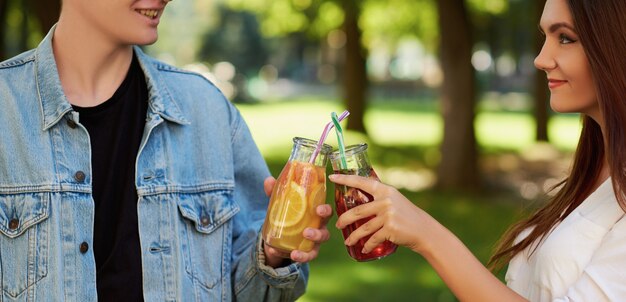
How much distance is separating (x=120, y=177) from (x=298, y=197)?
0.59 m

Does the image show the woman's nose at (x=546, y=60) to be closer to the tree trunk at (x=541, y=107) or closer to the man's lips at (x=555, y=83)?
the man's lips at (x=555, y=83)

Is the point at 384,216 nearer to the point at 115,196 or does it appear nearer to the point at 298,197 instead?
the point at 298,197

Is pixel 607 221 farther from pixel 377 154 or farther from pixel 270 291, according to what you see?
pixel 377 154

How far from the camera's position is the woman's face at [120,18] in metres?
2.62

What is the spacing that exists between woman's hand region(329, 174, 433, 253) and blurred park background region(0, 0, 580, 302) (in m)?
1.19

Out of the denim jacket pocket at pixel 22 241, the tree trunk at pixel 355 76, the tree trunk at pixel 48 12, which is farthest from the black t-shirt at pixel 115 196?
the tree trunk at pixel 355 76

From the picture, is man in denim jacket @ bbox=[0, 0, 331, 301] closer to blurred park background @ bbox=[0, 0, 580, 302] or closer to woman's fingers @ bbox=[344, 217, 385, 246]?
woman's fingers @ bbox=[344, 217, 385, 246]

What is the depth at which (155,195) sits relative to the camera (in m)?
2.68

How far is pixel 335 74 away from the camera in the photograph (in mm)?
53531

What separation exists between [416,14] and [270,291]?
22700 mm

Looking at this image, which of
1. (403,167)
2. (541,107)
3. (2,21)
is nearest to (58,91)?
(2,21)

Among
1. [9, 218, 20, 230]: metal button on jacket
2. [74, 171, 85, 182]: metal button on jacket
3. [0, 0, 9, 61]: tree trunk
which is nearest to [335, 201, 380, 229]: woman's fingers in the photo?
[74, 171, 85, 182]: metal button on jacket

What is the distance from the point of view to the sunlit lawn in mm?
7539

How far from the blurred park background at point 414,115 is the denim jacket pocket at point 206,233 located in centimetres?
130
